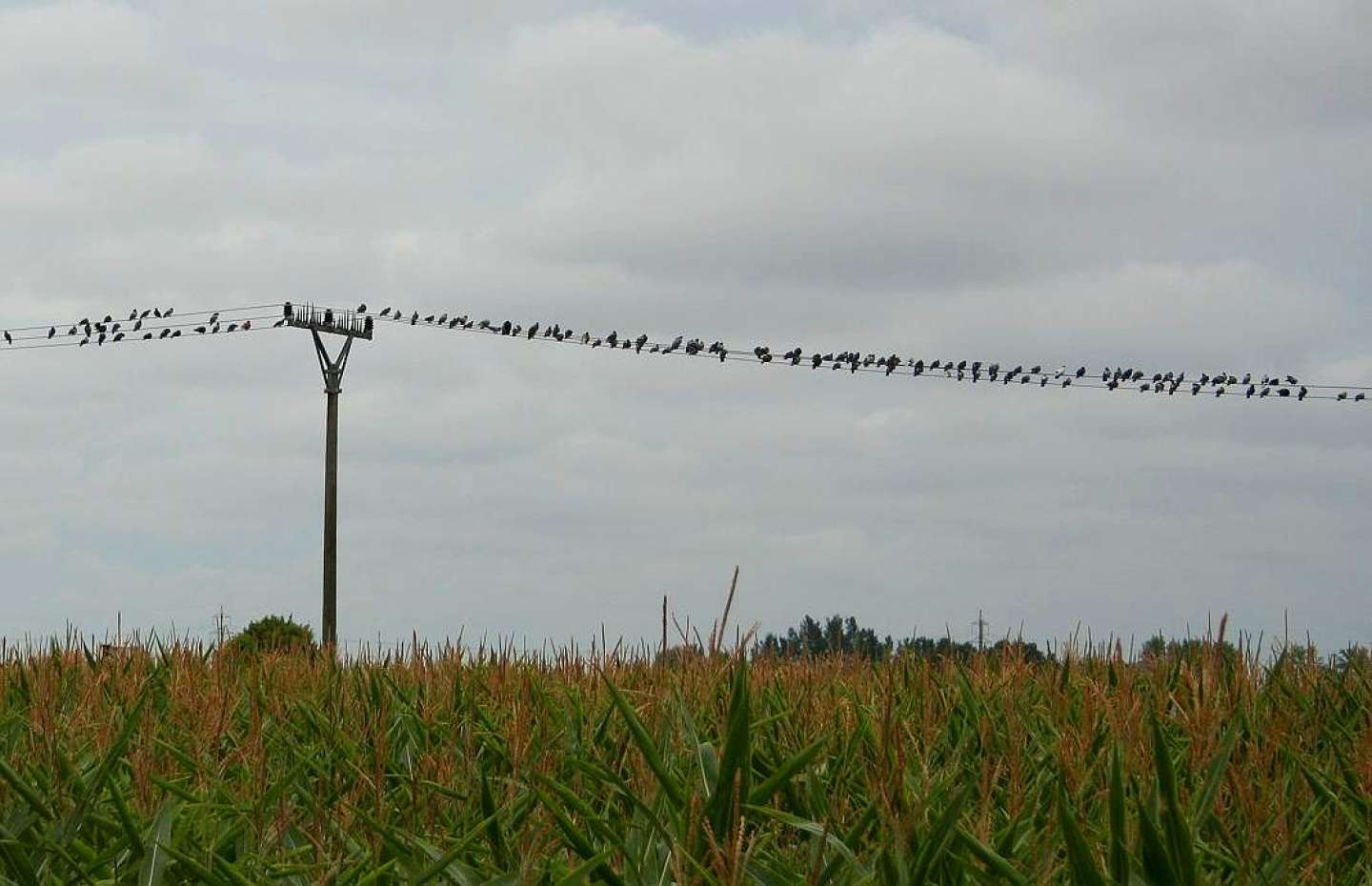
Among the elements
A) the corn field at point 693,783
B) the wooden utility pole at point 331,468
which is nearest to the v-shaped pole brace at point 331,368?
the wooden utility pole at point 331,468

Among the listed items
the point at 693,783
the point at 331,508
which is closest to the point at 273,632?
the point at 331,508

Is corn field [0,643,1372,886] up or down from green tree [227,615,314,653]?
up

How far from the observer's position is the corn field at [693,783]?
2.60 m

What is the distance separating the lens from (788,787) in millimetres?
3502

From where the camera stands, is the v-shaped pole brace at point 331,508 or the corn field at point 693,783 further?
the v-shaped pole brace at point 331,508

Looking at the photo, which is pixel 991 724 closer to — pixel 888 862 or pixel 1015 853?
pixel 1015 853

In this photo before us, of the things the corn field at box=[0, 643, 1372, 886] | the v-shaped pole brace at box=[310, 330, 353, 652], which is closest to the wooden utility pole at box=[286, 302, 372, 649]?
the v-shaped pole brace at box=[310, 330, 353, 652]

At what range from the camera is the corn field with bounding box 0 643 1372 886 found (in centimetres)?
260

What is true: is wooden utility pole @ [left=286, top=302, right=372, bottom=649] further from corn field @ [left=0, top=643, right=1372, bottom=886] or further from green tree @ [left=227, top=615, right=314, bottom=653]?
corn field @ [left=0, top=643, right=1372, bottom=886]

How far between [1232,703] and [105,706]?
452cm

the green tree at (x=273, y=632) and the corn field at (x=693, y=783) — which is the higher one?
the corn field at (x=693, y=783)

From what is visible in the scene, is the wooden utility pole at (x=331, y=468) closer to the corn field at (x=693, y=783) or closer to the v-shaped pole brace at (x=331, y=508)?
the v-shaped pole brace at (x=331, y=508)

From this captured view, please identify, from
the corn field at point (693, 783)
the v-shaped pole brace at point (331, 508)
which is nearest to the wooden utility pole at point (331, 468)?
the v-shaped pole brace at point (331, 508)

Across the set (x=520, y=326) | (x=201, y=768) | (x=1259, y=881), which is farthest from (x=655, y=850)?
(x=520, y=326)
